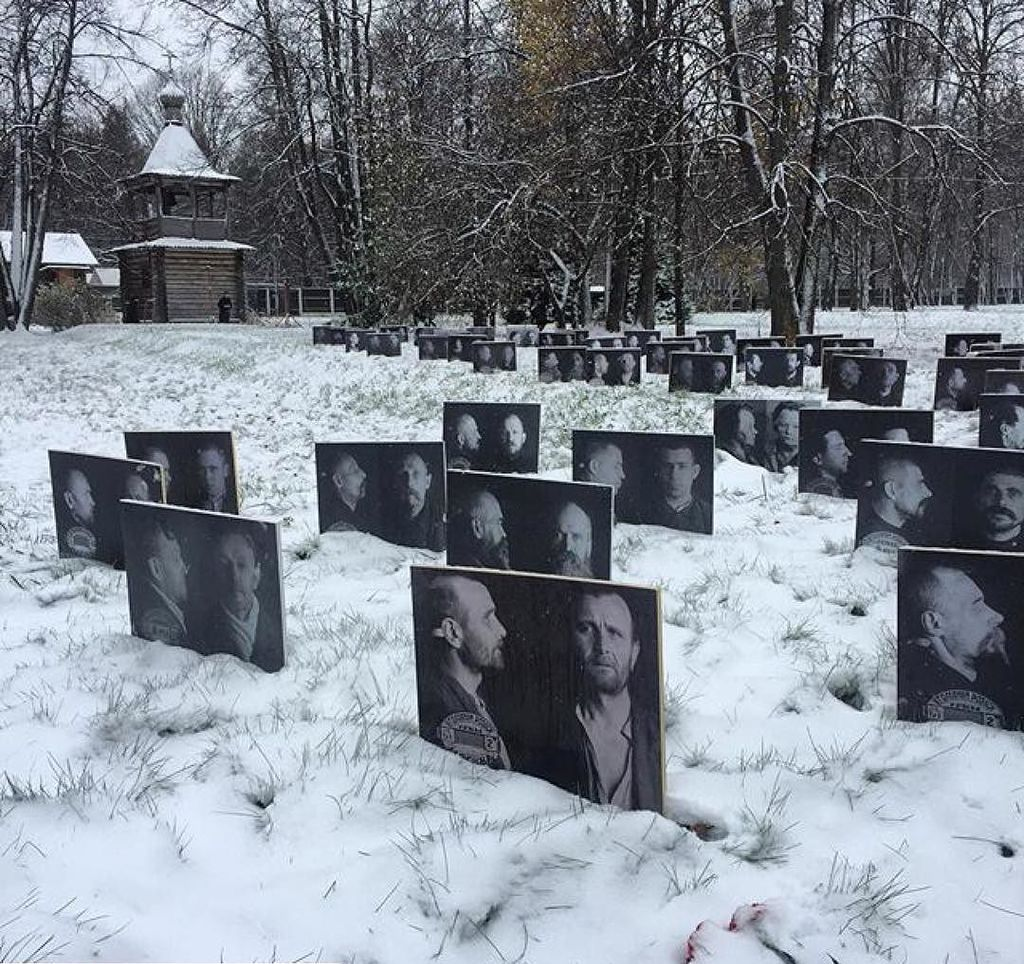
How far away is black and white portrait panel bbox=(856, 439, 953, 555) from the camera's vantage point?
174 inches

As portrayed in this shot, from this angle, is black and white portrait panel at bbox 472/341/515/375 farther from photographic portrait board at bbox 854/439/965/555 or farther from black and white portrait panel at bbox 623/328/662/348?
photographic portrait board at bbox 854/439/965/555

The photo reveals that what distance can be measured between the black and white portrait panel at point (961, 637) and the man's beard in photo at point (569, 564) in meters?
1.44

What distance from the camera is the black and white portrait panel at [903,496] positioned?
4.43 meters

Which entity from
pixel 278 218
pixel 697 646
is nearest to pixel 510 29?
pixel 278 218

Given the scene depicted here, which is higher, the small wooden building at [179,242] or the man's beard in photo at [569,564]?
the small wooden building at [179,242]

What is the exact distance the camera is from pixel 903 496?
4574mm

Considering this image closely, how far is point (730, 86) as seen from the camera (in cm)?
1533

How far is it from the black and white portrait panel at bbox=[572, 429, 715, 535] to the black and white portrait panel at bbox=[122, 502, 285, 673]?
8.00ft

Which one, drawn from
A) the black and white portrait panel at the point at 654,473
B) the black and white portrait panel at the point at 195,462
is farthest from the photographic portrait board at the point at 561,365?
the black and white portrait panel at the point at 195,462

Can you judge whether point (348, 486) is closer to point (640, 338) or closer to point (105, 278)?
point (640, 338)

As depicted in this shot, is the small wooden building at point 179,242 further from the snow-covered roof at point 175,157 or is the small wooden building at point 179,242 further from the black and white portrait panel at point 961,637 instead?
the black and white portrait panel at point 961,637

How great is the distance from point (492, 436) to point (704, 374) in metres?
5.36

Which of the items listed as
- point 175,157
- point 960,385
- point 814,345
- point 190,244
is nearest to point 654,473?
point 960,385

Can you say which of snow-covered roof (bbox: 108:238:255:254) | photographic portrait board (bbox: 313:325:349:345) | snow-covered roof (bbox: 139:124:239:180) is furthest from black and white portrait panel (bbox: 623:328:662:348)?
snow-covered roof (bbox: 139:124:239:180)
